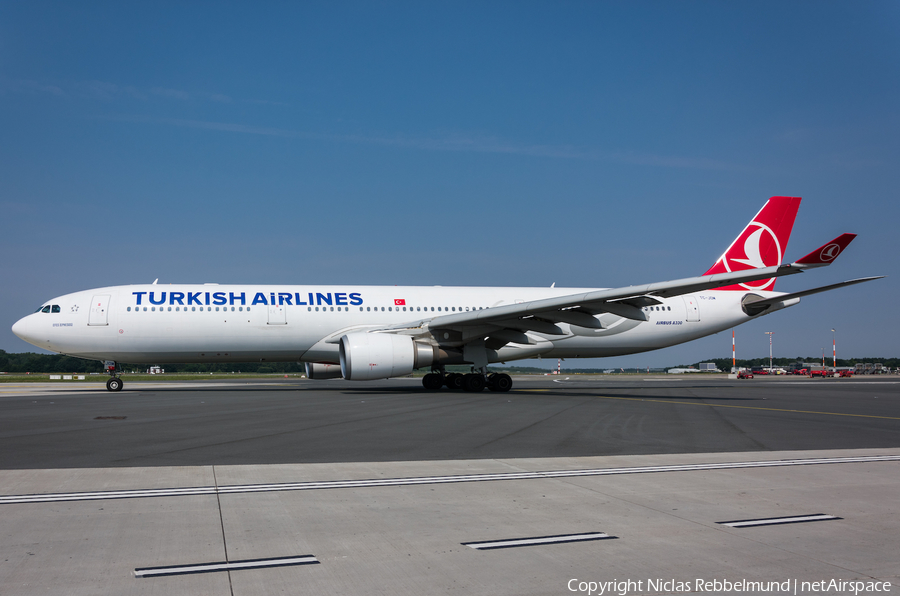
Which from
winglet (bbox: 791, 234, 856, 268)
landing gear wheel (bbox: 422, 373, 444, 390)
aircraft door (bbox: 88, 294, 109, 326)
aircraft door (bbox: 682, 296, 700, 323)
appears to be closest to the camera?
winglet (bbox: 791, 234, 856, 268)

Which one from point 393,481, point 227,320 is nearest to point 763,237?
point 227,320

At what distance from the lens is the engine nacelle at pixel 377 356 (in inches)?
748

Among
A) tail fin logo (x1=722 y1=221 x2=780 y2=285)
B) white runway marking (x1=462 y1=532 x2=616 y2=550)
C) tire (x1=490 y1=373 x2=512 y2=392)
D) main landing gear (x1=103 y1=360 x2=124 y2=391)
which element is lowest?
tire (x1=490 y1=373 x2=512 y2=392)

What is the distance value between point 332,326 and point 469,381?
205 inches

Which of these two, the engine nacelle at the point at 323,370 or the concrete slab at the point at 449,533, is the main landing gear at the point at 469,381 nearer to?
the engine nacelle at the point at 323,370

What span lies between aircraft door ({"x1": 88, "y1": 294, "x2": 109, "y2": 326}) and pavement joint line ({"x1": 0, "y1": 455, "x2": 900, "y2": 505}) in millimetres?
17624

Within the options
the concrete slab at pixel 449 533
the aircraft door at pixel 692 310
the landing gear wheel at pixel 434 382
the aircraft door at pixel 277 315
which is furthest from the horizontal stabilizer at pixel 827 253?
the aircraft door at pixel 277 315

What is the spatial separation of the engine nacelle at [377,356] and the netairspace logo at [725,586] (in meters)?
15.6

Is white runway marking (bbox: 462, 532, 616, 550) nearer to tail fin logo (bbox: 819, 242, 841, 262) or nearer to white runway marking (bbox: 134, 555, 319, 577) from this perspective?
white runway marking (bbox: 134, 555, 319, 577)

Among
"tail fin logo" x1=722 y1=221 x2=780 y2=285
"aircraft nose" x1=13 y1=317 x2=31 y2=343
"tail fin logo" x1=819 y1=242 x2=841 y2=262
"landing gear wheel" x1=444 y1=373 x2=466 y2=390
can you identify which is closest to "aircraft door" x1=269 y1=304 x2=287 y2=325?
"landing gear wheel" x1=444 y1=373 x2=466 y2=390

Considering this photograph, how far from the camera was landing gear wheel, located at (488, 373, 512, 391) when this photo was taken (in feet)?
72.7

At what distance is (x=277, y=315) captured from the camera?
A: 2205cm

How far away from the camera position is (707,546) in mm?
4258

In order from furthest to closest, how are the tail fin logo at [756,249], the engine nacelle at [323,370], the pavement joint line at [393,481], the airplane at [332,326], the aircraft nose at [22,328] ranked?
the tail fin logo at [756,249]
the engine nacelle at [323,370]
the aircraft nose at [22,328]
the airplane at [332,326]
the pavement joint line at [393,481]
